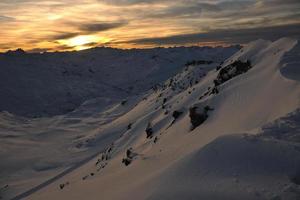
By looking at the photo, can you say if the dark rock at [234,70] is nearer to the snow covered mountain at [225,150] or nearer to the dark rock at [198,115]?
the snow covered mountain at [225,150]

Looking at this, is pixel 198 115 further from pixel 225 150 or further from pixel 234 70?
pixel 225 150

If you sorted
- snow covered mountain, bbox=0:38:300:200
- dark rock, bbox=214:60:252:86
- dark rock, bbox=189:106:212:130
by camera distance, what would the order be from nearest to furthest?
1. snow covered mountain, bbox=0:38:300:200
2. dark rock, bbox=189:106:212:130
3. dark rock, bbox=214:60:252:86

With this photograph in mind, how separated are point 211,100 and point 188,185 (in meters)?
10.2

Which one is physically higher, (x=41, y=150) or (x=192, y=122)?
(x=192, y=122)

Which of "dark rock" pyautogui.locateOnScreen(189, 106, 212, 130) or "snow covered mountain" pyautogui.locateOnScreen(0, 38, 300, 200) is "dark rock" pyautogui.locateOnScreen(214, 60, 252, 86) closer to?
"snow covered mountain" pyautogui.locateOnScreen(0, 38, 300, 200)

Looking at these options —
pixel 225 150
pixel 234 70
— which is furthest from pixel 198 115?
pixel 225 150

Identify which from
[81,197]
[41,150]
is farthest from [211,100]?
[41,150]

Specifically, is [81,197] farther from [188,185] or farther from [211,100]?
[211,100]

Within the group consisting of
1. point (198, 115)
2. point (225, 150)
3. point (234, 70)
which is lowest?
point (198, 115)

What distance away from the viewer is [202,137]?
44.5 ft

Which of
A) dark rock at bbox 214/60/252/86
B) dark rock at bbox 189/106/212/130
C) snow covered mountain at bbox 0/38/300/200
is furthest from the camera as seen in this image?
dark rock at bbox 214/60/252/86

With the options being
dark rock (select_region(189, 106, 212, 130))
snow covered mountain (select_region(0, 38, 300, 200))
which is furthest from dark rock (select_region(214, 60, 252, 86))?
dark rock (select_region(189, 106, 212, 130))

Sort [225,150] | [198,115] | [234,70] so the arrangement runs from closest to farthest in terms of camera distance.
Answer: [225,150] → [198,115] → [234,70]

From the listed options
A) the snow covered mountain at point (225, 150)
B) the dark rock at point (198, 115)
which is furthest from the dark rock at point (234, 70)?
the dark rock at point (198, 115)
